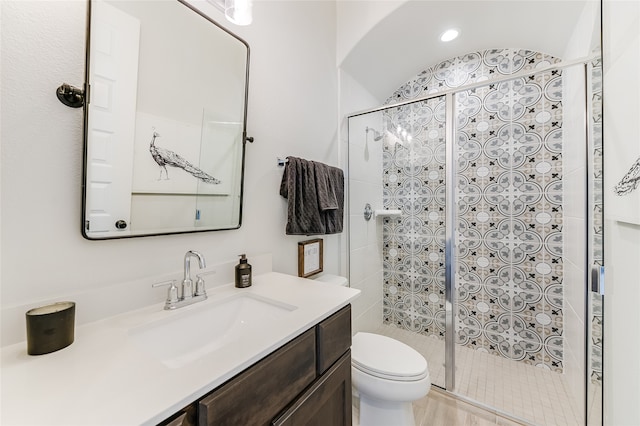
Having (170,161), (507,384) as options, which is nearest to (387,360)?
(507,384)

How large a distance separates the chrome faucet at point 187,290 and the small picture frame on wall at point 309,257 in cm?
63

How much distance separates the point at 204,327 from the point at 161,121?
723 mm

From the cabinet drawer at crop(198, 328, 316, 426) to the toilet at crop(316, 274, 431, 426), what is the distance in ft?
1.86

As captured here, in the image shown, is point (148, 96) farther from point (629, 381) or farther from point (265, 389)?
point (629, 381)

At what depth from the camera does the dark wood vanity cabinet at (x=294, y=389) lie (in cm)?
51

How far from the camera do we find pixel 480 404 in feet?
4.95

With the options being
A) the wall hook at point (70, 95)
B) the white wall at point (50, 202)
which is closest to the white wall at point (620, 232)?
the white wall at point (50, 202)

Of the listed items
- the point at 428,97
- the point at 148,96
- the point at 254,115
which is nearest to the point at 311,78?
the point at 254,115

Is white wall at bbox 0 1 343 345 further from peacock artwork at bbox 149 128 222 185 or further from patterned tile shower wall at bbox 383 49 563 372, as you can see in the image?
patterned tile shower wall at bbox 383 49 563 372

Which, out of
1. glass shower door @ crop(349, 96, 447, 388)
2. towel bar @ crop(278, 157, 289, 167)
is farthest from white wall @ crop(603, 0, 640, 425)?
towel bar @ crop(278, 157, 289, 167)

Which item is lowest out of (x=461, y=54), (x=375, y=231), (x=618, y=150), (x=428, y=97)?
(x=375, y=231)

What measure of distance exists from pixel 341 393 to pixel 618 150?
1138 mm

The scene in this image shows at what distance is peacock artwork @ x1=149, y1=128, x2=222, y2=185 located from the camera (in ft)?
2.86

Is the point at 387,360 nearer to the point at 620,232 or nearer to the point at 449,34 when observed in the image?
the point at 620,232
